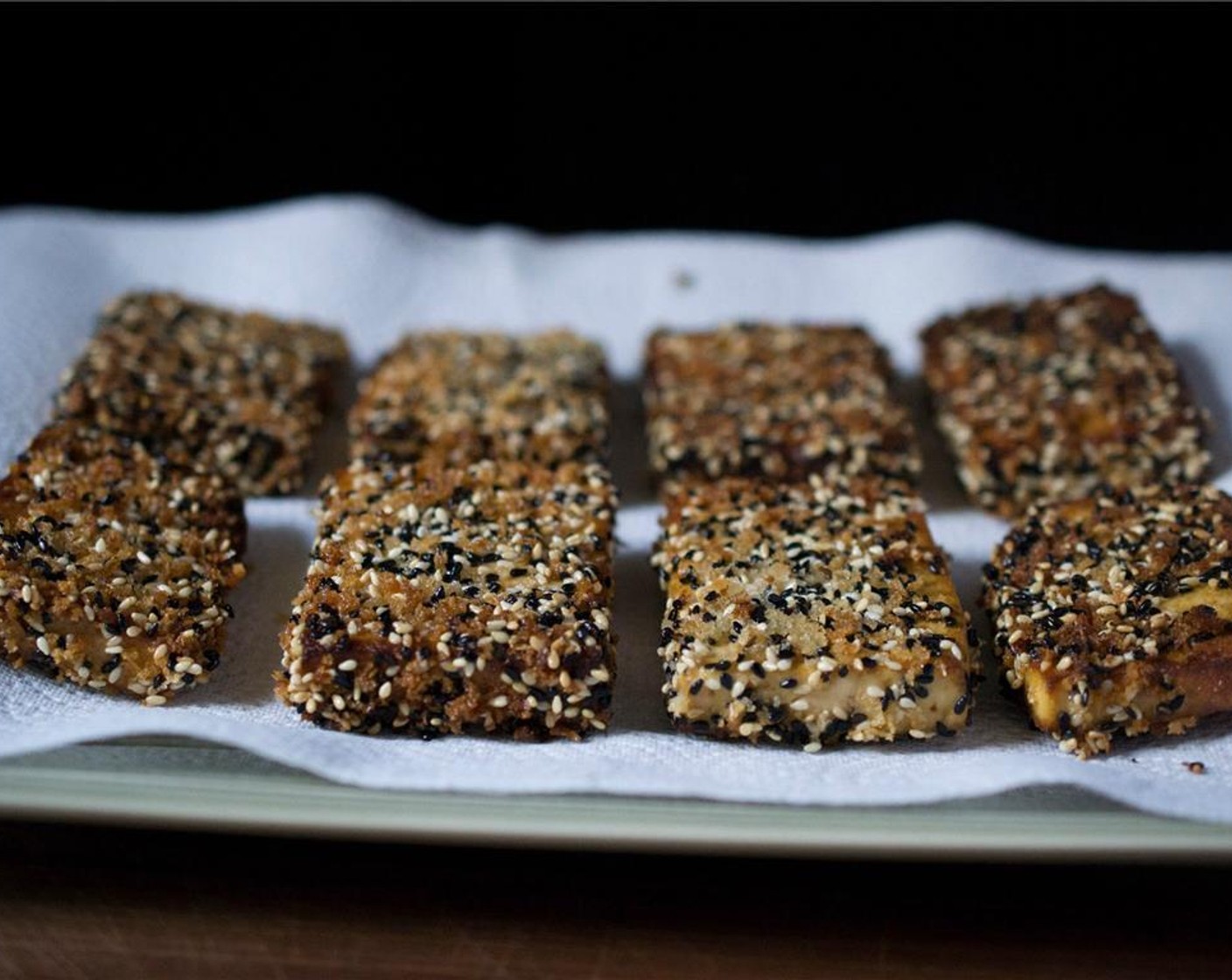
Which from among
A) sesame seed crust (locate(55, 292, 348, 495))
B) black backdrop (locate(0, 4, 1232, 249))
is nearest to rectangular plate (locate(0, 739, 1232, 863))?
sesame seed crust (locate(55, 292, 348, 495))

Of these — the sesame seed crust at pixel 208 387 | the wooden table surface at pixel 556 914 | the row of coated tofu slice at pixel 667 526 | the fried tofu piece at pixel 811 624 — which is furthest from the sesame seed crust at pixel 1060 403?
the sesame seed crust at pixel 208 387

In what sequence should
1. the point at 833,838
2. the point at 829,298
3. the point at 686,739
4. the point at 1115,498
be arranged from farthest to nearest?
1. the point at 829,298
2. the point at 1115,498
3. the point at 686,739
4. the point at 833,838

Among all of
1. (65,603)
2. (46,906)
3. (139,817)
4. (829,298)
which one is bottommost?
(46,906)

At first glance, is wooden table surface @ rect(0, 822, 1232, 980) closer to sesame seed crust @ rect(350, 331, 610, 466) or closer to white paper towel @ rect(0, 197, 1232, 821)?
white paper towel @ rect(0, 197, 1232, 821)

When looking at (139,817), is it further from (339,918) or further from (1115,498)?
(1115,498)

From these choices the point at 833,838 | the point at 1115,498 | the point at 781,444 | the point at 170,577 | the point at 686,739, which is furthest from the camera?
the point at 781,444

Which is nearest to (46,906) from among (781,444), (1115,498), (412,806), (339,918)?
(339,918)

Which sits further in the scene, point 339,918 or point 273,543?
point 273,543

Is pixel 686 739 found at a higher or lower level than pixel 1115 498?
lower
